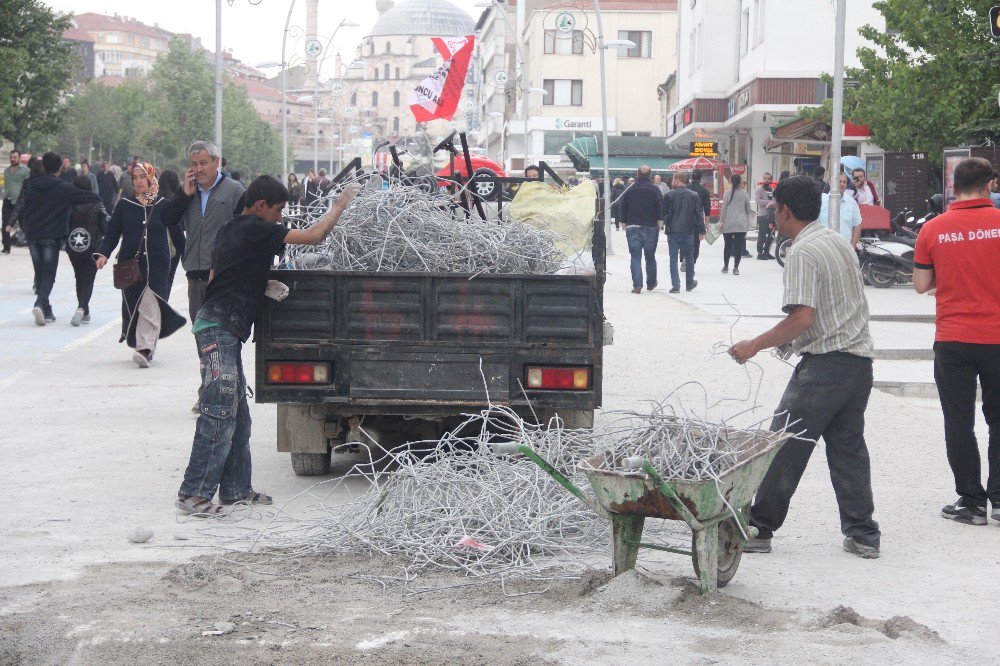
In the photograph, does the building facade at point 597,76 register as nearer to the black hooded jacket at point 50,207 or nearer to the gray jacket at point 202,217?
the black hooded jacket at point 50,207

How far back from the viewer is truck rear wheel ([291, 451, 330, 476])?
811cm

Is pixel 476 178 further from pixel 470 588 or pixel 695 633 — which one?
pixel 695 633

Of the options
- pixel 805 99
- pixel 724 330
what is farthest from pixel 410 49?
pixel 724 330

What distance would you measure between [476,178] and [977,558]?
4.48 m

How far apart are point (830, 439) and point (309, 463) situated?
124 inches

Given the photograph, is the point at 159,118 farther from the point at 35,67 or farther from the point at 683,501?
the point at 683,501

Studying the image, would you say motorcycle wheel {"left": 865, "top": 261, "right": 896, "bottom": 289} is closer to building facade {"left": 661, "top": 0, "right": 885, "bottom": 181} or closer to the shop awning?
building facade {"left": 661, "top": 0, "right": 885, "bottom": 181}

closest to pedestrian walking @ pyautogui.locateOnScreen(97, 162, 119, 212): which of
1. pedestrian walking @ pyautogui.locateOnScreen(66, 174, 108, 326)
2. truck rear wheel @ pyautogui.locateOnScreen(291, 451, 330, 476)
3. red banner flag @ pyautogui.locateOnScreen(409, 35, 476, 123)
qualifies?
red banner flag @ pyautogui.locateOnScreen(409, 35, 476, 123)

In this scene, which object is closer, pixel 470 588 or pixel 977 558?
pixel 470 588

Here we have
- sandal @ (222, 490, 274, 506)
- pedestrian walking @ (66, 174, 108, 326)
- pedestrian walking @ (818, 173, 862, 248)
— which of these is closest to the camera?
sandal @ (222, 490, 274, 506)

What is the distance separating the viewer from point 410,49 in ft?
640

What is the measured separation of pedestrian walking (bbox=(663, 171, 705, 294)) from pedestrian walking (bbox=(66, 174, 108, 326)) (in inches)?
345

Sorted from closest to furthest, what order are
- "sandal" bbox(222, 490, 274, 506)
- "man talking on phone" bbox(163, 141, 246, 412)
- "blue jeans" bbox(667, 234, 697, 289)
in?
"sandal" bbox(222, 490, 274, 506) < "man talking on phone" bbox(163, 141, 246, 412) < "blue jeans" bbox(667, 234, 697, 289)

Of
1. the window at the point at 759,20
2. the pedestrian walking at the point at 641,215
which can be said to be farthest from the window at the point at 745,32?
the pedestrian walking at the point at 641,215
